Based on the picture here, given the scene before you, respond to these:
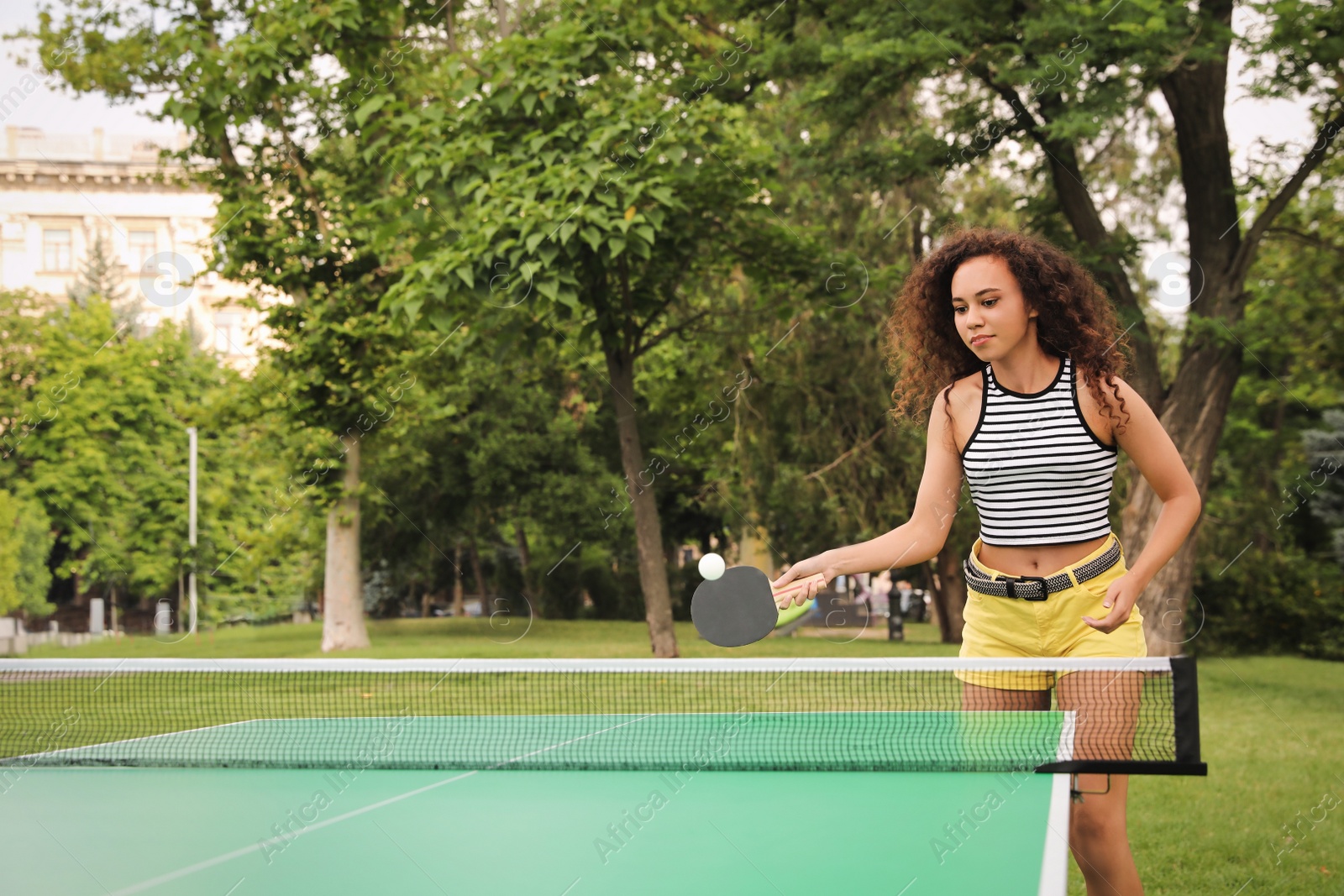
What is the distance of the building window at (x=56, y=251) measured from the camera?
164ft

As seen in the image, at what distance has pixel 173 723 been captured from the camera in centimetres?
902

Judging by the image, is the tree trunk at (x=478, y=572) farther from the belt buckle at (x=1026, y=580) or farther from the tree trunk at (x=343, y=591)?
the belt buckle at (x=1026, y=580)

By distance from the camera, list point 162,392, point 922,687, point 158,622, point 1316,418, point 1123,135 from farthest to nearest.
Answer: point 162,392
point 158,622
point 1316,418
point 1123,135
point 922,687

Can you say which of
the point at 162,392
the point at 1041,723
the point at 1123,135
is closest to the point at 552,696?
the point at 1041,723

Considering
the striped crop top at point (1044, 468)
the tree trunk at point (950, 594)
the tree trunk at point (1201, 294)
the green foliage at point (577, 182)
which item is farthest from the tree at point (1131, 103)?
the striped crop top at point (1044, 468)

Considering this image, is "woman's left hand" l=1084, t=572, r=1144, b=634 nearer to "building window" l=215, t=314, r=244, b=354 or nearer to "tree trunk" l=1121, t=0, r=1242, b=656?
"tree trunk" l=1121, t=0, r=1242, b=656

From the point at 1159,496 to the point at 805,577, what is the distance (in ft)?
2.84

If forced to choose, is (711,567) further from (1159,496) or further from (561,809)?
(561,809)

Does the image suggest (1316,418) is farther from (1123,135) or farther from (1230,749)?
(1230,749)

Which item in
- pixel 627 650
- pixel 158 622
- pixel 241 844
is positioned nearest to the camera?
pixel 241 844

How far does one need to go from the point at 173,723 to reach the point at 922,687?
20.0ft

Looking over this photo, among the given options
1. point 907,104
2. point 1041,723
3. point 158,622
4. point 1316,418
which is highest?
point 907,104

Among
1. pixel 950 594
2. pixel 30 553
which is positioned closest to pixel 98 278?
pixel 30 553

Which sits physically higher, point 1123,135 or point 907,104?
point 907,104
